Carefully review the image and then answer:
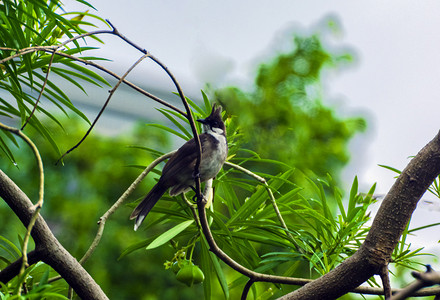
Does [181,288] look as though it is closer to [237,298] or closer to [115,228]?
[237,298]

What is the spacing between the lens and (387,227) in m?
0.67

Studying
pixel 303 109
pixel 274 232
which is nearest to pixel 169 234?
pixel 274 232

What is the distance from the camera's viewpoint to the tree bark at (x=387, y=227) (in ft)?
2.12

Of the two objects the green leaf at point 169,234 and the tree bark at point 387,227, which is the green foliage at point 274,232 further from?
the tree bark at point 387,227

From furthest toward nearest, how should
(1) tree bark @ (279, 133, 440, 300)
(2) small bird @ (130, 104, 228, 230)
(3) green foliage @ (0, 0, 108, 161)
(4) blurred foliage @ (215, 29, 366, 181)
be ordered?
(4) blurred foliage @ (215, 29, 366, 181) < (2) small bird @ (130, 104, 228, 230) < (3) green foliage @ (0, 0, 108, 161) < (1) tree bark @ (279, 133, 440, 300)

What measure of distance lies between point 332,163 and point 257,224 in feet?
11.2

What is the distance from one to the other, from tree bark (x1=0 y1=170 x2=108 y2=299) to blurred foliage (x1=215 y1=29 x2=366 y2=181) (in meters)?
3.07

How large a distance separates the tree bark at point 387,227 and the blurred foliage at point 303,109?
122 inches

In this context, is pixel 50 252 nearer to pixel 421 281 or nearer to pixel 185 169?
pixel 185 169

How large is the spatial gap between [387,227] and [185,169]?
1.31 ft

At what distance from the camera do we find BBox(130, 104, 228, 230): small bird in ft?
2.97

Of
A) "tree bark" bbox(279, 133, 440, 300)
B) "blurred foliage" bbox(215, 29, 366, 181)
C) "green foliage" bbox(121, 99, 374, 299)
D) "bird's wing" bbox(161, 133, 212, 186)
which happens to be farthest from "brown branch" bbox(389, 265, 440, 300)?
"blurred foliage" bbox(215, 29, 366, 181)

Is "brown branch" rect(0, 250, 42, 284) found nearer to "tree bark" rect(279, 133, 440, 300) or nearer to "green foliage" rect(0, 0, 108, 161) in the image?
"green foliage" rect(0, 0, 108, 161)

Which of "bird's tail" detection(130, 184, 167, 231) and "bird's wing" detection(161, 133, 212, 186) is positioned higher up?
"bird's wing" detection(161, 133, 212, 186)
